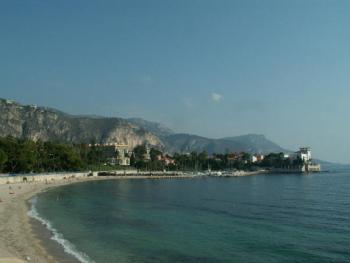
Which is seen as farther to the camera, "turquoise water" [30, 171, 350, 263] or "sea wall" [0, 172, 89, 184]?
"sea wall" [0, 172, 89, 184]

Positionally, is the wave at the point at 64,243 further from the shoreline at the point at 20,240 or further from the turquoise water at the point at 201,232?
the shoreline at the point at 20,240

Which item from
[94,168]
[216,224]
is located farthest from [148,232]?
[94,168]

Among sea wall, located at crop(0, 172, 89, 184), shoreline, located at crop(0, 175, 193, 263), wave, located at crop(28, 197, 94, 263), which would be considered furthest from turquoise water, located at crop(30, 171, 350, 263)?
sea wall, located at crop(0, 172, 89, 184)

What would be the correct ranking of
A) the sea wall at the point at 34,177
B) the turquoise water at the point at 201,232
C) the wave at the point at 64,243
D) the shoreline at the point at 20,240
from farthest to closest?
the sea wall at the point at 34,177, the turquoise water at the point at 201,232, the wave at the point at 64,243, the shoreline at the point at 20,240

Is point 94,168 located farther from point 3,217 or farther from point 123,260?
point 123,260

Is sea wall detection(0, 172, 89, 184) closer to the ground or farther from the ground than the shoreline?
farther from the ground

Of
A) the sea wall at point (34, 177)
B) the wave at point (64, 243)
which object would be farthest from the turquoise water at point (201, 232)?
the sea wall at point (34, 177)

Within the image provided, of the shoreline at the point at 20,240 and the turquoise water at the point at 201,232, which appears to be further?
the turquoise water at the point at 201,232

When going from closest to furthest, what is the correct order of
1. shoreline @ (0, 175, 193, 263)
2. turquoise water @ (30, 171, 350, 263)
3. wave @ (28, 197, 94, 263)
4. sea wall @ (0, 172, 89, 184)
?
shoreline @ (0, 175, 193, 263)
wave @ (28, 197, 94, 263)
turquoise water @ (30, 171, 350, 263)
sea wall @ (0, 172, 89, 184)

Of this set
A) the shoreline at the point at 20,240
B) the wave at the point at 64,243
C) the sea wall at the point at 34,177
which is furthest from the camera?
the sea wall at the point at 34,177

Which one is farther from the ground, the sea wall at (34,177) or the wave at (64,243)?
the sea wall at (34,177)

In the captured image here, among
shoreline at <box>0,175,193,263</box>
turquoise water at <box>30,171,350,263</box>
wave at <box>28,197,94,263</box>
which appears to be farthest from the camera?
Answer: turquoise water at <box>30,171,350,263</box>

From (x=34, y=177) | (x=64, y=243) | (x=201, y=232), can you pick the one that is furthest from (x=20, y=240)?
(x=34, y=177)

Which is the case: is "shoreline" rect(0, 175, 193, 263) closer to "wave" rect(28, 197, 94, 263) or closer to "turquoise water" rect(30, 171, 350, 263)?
"wave" rect(28, 197, 94, 263)
